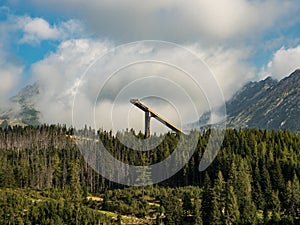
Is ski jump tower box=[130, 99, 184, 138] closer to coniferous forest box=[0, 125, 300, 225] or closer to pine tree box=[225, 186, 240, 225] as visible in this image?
coniferous forest box=[0, 125, 300, 225]

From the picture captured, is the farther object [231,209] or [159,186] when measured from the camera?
[159,186]

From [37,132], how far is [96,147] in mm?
43933

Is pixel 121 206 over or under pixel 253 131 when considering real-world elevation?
under

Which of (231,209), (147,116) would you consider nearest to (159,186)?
(147,116)

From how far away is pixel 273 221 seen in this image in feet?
214

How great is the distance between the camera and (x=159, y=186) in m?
117

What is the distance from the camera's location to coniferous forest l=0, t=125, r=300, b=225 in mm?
70000

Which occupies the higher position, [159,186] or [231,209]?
[159,186]

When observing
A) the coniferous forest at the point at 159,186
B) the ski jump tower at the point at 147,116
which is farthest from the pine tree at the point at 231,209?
the ski jump tower at the point at 147,116

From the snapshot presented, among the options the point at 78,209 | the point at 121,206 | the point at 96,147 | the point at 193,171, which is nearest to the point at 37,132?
the point at 96,147

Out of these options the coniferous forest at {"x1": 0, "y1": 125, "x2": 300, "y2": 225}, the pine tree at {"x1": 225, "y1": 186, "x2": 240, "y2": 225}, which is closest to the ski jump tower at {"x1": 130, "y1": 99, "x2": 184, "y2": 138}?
the coniferous forest at {"x1": 0, "y1": 125, "x2": 300, "y2": 225}

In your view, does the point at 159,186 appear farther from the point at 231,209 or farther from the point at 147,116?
the point at 231,209

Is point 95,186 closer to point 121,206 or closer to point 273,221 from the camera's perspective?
point 121,206

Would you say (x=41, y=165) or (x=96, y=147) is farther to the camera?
(x=96, y=147)
